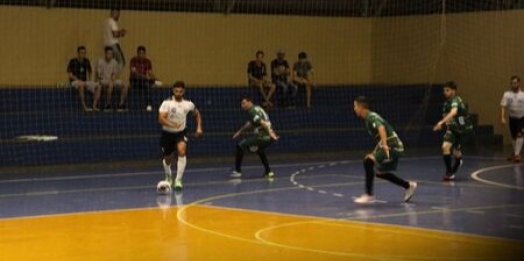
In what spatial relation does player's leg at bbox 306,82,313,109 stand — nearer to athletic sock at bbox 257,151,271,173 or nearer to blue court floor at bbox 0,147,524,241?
blue court floor at bbox 0,147,524,241

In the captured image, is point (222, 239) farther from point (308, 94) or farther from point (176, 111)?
point (308, 94)

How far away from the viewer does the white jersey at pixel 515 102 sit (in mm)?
24969

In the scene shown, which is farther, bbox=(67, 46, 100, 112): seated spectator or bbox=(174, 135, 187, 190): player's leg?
bbox=(67, 46, 100, 112): seated spectator

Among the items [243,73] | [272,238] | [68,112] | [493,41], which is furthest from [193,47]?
[272,238]

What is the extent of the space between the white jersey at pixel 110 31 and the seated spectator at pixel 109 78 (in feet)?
0.59

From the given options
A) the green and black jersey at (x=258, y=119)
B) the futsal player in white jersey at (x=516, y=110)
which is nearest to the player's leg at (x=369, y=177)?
the green and black jersey at (x=258, y=119)

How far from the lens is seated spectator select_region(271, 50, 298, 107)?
2917 cm

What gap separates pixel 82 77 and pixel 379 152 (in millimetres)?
12621

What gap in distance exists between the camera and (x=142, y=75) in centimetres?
2703

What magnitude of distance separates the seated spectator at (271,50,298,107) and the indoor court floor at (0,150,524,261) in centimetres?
688

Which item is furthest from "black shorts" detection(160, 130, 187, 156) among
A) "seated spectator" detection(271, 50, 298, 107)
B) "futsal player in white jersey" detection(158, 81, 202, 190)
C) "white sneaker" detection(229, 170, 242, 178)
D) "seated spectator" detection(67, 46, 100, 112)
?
→ "seated spectator" detection(271, 50, 298, 107)

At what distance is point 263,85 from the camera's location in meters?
29.0

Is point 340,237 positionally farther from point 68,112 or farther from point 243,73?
point 243,73

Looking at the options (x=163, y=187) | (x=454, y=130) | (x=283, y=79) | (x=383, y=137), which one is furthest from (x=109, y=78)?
(x=383, y=137)
